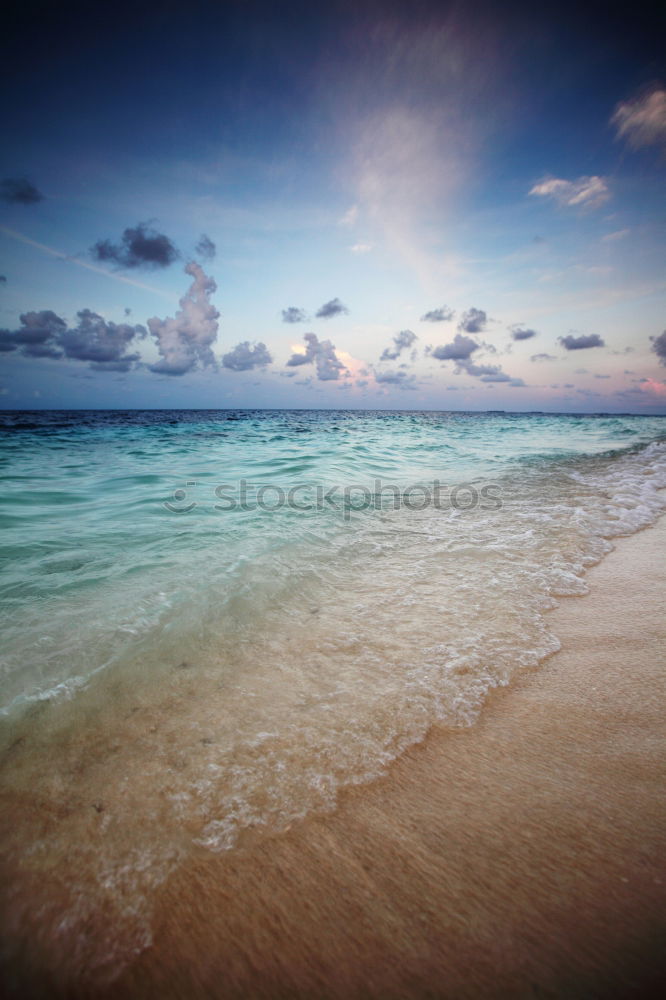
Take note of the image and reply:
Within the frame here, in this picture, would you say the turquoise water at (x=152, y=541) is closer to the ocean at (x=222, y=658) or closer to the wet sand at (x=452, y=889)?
the ocean at (x=222, y=658)

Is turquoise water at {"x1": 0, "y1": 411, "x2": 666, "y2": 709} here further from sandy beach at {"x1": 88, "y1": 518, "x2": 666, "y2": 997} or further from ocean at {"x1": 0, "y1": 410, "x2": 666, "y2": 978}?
sandy beach at {"x1": 88, "y1": 518, "x2": 666, "y2": 997}

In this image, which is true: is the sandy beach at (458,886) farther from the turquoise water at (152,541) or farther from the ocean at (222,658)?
the turquoise water at (152,541)

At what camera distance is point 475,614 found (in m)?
2.86

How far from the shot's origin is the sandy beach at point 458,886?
40.3 inches

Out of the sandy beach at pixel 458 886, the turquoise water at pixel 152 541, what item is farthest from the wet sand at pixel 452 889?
the turquoise water at pixel 152 541

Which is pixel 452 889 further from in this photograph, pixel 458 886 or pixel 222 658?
pixel 222 658

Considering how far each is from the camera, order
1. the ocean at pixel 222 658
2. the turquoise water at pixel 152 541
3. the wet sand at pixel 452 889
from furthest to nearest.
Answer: the turquoise water at pixel 152 541 < the ocean at pixel 222 658 < the wet sand at pixel 452 889

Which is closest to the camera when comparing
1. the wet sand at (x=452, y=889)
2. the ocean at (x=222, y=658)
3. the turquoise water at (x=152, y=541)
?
the wet sand at (x=452, y=889)

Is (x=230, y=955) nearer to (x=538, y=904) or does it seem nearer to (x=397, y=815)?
(x=397, y=815)

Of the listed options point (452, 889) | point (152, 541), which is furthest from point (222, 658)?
point (152, 541)

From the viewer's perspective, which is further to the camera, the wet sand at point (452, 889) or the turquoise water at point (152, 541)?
the turquoise water at point (152, 541)

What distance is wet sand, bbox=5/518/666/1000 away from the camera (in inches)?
40.1

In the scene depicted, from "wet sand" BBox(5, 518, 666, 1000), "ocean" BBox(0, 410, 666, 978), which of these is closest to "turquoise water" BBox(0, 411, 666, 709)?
"ocean" BBox(0, 410, 666, 978)

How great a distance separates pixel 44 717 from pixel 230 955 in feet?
4.85
